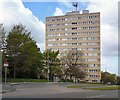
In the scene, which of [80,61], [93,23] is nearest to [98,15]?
[93,23]

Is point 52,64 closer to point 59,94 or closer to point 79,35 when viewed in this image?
point 79,35

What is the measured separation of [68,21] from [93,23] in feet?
44.3

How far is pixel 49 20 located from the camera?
499 feet

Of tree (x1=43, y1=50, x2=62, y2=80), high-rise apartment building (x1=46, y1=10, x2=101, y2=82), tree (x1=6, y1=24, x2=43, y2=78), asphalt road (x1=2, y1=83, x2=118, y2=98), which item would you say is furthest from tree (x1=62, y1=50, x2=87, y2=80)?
asphalt road (x1=2, y1=83, x2=118, y2=98)

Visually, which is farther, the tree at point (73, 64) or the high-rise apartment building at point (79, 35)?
the high-rise apartment building at point (79, 35)

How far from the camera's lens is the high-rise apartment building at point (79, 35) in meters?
141

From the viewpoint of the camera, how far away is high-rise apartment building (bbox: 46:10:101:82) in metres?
141

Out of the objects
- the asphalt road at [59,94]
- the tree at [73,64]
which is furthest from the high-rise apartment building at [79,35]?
the asphalt road at [59,94]

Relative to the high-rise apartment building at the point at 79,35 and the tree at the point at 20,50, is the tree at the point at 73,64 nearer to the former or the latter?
the tree at the point at 20,50

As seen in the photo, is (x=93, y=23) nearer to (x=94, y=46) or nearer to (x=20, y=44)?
(x=94, y=46)

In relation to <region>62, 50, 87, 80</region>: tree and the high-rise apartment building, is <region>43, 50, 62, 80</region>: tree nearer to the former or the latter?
<region>62, 50, 87, 80</region>: tree

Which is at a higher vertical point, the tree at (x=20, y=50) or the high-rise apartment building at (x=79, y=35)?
the high-rise apartment building at (x=79, y=35)

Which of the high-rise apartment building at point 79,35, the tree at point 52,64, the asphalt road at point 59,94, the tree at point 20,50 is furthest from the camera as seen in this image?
the high-rise apartment building at point 79,35

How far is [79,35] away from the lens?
146 m
